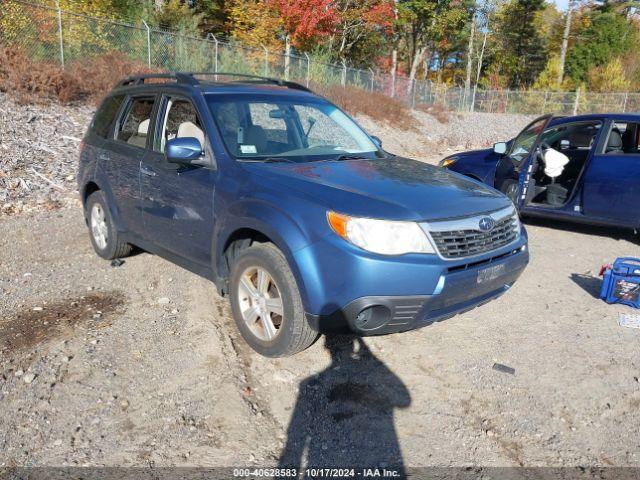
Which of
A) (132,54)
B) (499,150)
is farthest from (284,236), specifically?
(132,54)

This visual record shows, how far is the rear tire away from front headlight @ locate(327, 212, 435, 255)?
3.11m

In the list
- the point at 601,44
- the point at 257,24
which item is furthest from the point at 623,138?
the point at 601,44

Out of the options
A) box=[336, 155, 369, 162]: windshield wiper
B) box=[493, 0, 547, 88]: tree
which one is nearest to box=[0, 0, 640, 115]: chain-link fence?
box=[336, 155, 369, 162]: windshield wiper

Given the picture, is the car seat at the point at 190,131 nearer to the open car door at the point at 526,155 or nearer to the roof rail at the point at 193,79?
the roof rail at the point at 193,79

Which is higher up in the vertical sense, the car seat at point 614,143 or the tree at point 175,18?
the tree at point 175,18

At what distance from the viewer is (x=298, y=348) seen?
3.59m

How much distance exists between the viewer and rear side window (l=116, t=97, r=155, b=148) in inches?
195

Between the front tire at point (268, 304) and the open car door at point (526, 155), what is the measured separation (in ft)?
16.0

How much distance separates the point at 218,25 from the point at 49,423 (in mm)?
30872

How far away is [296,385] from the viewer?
354cm

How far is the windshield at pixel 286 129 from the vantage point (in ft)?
13.8

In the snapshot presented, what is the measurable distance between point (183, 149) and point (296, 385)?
1.87 m

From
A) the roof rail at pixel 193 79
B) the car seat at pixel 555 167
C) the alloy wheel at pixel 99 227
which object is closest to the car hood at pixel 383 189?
the roof rail at pixel 193 79

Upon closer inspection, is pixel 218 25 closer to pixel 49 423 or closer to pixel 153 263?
pixel 153 263
